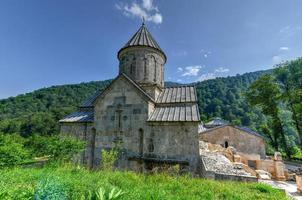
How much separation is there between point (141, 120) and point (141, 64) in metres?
4.54

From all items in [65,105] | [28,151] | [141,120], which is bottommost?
[28,151]

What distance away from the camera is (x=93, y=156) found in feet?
35.7

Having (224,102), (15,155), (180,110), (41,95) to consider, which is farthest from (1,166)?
(41,95)

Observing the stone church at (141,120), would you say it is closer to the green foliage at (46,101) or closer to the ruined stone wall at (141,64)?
the ruined stone wall at (141,64)

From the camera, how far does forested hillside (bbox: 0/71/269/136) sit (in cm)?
4825

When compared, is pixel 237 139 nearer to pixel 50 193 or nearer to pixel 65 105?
pixel 50 193

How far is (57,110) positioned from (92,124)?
47.3 meters

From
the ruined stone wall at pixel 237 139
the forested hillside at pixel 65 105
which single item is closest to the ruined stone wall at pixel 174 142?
the ruined stone wall at pixel 237 139

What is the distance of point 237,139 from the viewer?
711 inches

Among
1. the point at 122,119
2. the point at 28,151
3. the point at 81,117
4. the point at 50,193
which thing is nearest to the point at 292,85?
the point at 122,119

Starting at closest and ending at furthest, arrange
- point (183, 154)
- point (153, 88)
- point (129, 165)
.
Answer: point (183, 154), point (129, 165), point (153, 88)

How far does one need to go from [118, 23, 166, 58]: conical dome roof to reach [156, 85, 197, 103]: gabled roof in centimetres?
320

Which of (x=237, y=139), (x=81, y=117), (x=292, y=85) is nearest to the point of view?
(x=81, y=117)

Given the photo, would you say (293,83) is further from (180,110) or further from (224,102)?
(224,102)
